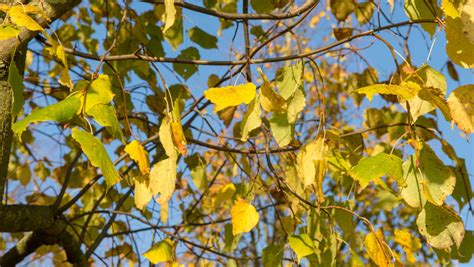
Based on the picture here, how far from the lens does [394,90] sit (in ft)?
2.27

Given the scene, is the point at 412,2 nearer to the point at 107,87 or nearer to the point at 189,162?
the point at 107,87

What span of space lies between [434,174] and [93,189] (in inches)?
45.1

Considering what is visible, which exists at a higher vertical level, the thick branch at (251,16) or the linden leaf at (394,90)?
the thick branch at (251,16)

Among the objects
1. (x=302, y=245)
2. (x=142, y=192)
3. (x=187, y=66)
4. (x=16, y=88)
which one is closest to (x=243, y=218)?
(x=302, y=245)

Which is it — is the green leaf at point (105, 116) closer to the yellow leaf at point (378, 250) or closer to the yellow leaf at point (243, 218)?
the yellow leaf at point (243, 218)

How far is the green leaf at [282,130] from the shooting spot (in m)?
0.99

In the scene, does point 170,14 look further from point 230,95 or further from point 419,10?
point 419,10

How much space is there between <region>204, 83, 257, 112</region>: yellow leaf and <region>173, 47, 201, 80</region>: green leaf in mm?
703

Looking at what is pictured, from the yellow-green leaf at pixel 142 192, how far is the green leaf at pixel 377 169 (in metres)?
0.31

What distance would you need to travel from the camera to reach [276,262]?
107 centimetres

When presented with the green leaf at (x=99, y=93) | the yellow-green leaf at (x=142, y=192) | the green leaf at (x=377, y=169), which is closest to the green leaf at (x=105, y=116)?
the green leaf at (x=99, y=93)

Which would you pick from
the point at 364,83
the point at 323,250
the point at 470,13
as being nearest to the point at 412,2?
the point at 470,13

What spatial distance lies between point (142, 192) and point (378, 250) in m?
0.37

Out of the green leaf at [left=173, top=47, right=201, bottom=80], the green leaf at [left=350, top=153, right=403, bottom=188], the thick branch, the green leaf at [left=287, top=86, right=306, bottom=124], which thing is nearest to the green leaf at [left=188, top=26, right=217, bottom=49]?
the green leaf at [left=173, top=47, right=201, bottom=80]
